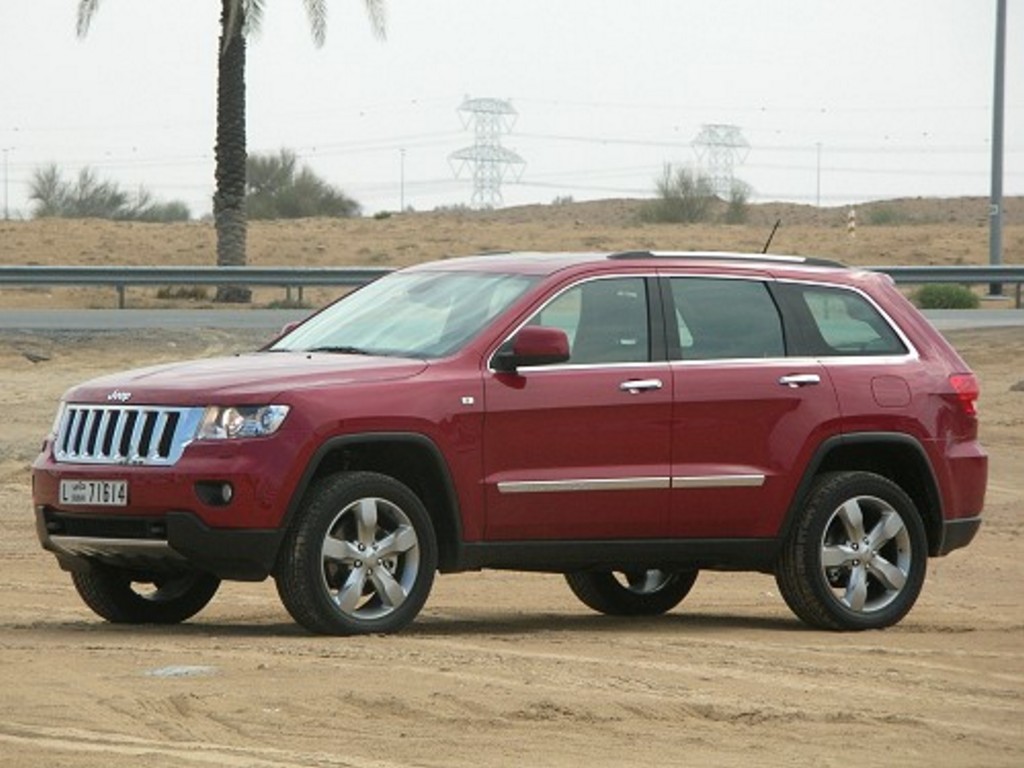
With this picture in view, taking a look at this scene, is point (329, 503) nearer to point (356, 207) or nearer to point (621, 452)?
point (621, 452)

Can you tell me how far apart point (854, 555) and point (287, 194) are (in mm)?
70300

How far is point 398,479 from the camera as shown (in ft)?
39.8

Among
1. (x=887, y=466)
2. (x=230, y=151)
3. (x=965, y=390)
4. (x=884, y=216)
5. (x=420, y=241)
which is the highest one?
(x=230, y=151)

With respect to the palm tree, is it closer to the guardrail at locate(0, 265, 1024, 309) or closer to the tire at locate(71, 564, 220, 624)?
the guardrail at locate(0, 265, 1024, 309)

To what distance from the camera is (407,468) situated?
12141 mm

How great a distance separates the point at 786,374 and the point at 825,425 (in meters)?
0.31

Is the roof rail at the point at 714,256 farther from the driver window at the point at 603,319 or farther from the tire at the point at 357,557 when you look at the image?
the tire at the point at 357,557

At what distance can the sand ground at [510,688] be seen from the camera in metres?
9.03

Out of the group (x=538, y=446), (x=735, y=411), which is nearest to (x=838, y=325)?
(x=735, y=411)

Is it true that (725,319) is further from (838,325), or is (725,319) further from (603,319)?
(838,325)

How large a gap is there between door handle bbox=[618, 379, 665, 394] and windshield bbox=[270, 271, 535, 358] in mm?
636

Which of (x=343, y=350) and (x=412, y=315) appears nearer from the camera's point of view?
(x=343, y=350)

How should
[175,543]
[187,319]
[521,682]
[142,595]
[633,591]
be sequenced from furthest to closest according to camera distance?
[187,319], [633,591], [142,595], [175,543], [521,682]

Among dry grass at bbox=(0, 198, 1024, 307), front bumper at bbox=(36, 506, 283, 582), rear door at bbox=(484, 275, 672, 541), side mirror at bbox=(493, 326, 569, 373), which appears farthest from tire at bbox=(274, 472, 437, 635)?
dry grass at bbox=(0, 198, 1024, 307)
